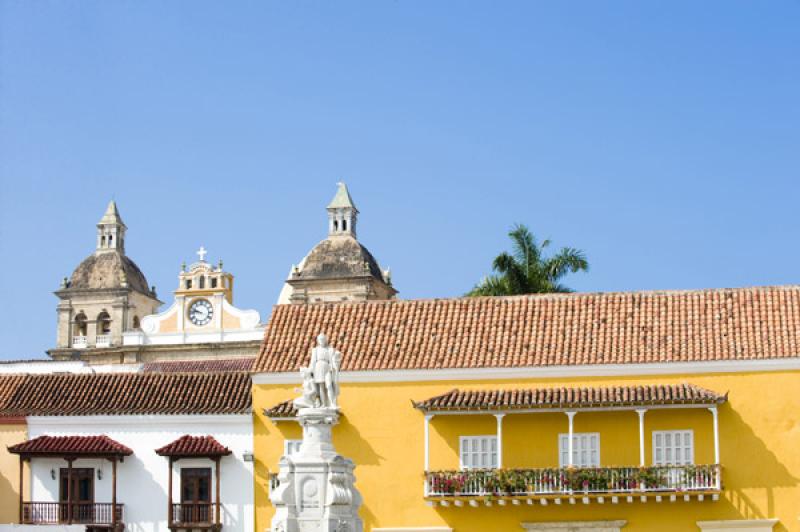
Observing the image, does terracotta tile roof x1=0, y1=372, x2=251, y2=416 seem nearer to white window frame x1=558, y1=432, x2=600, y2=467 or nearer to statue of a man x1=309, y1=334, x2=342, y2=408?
white window frame x1=558, y1=432, x2=600, y2=467

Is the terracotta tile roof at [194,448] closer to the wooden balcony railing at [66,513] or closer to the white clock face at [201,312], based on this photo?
the wooden balcony railing at [66,513]

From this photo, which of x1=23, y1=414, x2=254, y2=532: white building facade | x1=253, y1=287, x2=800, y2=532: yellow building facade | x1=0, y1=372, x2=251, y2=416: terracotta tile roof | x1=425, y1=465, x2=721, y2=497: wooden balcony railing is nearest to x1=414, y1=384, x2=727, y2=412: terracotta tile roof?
x1=253, y1=287, x2=800, y2=532: yellow building facade

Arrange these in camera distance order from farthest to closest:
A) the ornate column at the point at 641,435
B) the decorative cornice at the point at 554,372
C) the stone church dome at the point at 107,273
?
the stone church dome at the point at 107,273 → the decorative cornice at the point at 554,372 → the ornate column at the point at 641,435

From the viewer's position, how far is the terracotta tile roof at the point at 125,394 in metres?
41.8

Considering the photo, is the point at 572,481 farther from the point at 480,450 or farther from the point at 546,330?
the point at 546,330

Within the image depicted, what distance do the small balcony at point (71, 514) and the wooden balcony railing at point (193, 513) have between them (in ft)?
4.25

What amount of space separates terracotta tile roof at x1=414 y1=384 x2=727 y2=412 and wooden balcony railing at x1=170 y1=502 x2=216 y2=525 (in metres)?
5.39

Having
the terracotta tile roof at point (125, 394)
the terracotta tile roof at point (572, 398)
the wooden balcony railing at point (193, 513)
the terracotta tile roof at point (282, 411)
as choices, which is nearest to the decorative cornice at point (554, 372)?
the terracotta tile roof at point (572, 398)

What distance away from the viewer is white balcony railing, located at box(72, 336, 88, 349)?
273 ft

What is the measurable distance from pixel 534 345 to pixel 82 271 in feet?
162

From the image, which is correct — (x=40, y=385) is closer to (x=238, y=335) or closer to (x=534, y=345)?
(x=534, y=345)

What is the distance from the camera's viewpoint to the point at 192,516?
4094 cm

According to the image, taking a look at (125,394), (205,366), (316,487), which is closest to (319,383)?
(316,487)

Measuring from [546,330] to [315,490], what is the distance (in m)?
14.0
